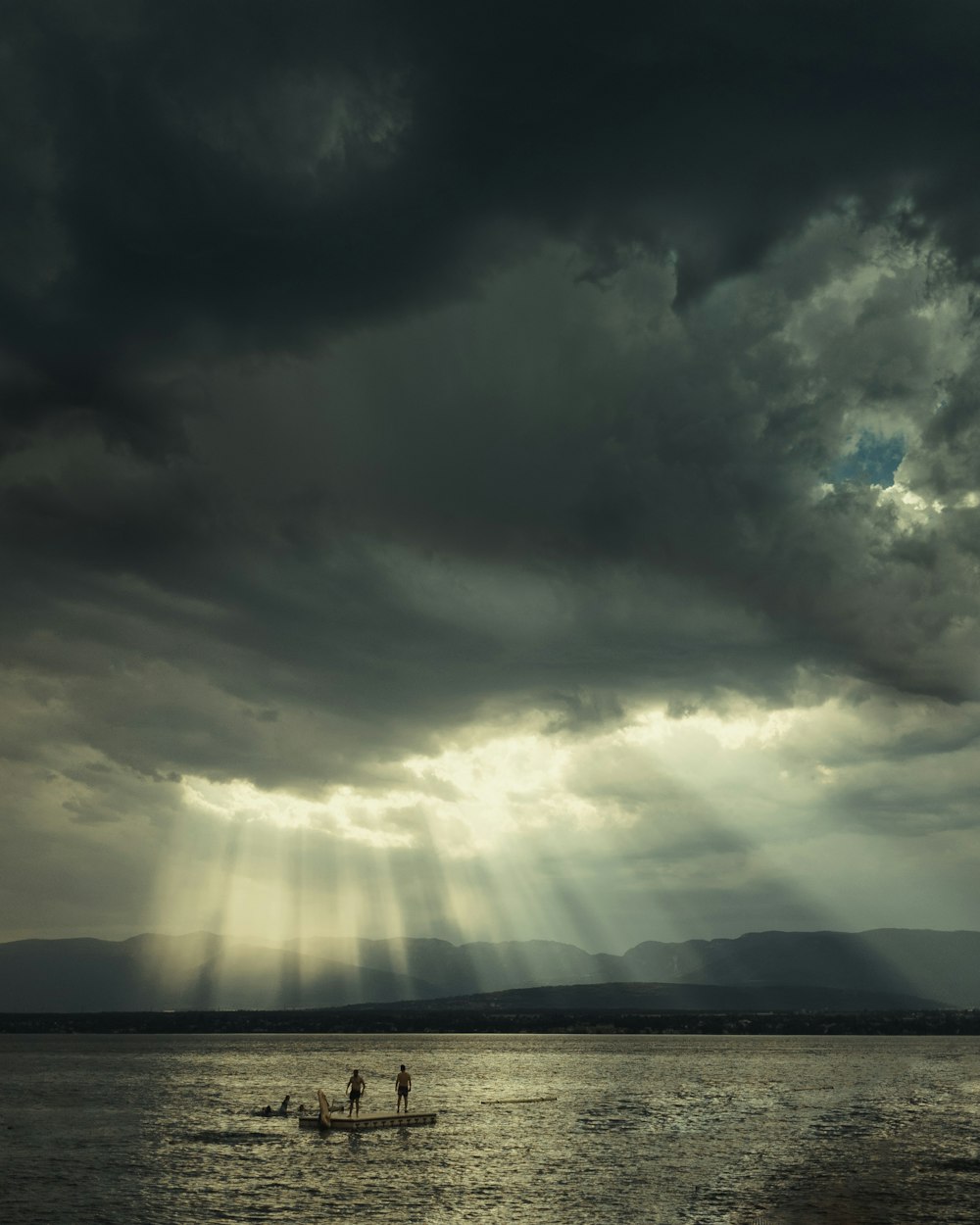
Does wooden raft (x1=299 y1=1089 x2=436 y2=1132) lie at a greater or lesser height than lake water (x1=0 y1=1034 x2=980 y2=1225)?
greater

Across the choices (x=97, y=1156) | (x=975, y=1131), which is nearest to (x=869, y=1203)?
(x=975, y=1131)

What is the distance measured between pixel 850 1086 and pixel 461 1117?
77.1 metres

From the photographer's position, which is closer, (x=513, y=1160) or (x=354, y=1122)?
(x=513, y=1160)

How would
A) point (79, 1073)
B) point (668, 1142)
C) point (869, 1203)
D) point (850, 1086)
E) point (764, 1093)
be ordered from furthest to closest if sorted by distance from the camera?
1. point (79, 1073)
2. point (850, 1086)
3. point (764, 1093)
4. point (668, 1142)
5. point (869, 1203)

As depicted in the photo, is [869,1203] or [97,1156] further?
[97,1156]

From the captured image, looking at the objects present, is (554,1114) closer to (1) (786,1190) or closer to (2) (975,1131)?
(2) (975,1131)

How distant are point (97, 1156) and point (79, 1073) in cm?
13360

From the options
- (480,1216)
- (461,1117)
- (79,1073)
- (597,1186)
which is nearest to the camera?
(480,1216)

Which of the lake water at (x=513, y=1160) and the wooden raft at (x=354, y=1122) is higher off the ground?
the wooden raft at (x=354, y=1122)

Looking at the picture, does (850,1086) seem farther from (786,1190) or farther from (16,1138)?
(16,1138)

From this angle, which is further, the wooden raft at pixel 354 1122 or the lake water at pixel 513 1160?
the wooden raft at pixel 354 1122

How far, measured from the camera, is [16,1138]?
88562 millimetres

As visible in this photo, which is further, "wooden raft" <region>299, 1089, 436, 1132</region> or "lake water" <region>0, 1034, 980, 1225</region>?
"wooden raft" <region>299, 1089, 436, 1132</region>

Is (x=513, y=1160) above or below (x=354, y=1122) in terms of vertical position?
below
